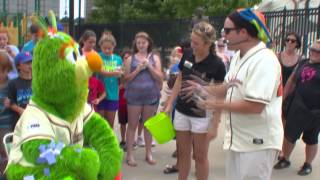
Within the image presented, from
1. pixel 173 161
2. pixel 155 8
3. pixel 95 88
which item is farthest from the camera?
pixel 155 8

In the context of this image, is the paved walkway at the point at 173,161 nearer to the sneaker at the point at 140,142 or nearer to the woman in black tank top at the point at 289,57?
the sneaker at the point at 140,142

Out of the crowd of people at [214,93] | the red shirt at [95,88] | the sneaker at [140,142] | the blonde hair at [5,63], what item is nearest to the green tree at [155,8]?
the crowd of people at [214,93]

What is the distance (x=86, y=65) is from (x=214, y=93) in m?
0.99

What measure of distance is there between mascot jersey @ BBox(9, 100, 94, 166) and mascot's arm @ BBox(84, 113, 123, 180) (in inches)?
6.0

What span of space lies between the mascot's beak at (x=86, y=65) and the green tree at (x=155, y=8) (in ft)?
64.7

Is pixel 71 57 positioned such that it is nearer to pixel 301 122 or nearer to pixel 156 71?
pixel 156 71

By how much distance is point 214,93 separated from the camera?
3439 millimetres

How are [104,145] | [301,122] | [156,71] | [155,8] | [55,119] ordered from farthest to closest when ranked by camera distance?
[155,8], [156,71], [301,122], [104,145], [55,119]

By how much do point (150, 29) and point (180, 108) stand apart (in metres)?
13.2

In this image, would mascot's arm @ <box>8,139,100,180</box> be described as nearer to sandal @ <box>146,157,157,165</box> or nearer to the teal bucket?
the teal bucket

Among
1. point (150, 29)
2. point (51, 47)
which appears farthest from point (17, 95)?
point (150, 29)

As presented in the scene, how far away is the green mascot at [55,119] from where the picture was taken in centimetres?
280

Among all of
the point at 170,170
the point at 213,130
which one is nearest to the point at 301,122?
the point at 170,170

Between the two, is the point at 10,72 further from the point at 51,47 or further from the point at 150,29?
the point at 150,29
